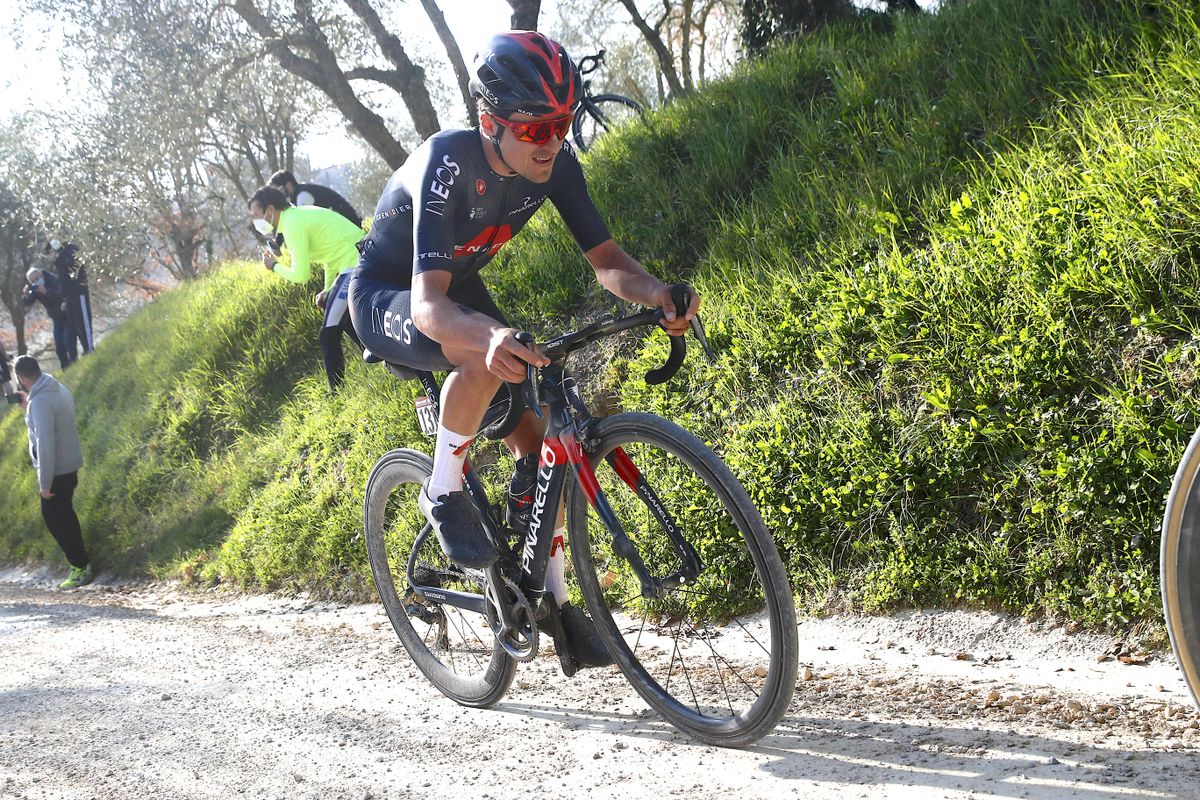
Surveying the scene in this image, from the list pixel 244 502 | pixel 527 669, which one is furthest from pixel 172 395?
pixel 527 669

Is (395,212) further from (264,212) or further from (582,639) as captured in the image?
(264,212)

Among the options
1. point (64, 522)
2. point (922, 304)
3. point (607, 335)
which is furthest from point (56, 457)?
point (922, 304)

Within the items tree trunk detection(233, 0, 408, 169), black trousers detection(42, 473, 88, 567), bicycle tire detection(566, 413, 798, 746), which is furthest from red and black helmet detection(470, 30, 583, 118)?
tree trunk detection(233, 0, 408, 169)

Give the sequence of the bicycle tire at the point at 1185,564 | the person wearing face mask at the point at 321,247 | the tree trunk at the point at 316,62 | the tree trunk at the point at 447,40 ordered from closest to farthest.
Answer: the bicycle tire at the point at 1185,564
the person wearing face mask at the point at 321,247
the tree trunk at the point at 316,62
the tree trunk at the point at 447,40

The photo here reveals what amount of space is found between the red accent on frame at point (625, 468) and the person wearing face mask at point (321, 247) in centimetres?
536

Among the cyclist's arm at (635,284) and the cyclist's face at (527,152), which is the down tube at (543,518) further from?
the cyclist's face at (527,152)

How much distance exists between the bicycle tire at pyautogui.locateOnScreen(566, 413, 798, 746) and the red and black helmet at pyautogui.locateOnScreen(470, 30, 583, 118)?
1061 millimetres

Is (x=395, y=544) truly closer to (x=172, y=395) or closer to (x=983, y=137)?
(x=983, y=137)

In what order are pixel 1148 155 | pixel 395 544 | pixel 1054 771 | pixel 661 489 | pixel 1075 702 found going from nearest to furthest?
1. pixel 1054 771
2. pixel 1075 702
3. pixel 661 489
4. pixel 1148 155
5. pixel 395 544

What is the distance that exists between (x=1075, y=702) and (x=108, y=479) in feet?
35.9

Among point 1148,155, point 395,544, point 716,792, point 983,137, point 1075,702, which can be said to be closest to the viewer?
point 716,792

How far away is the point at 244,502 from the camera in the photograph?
9086mm

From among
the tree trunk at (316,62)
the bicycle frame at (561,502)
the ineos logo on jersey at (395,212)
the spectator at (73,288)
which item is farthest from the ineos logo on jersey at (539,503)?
the spectator at (73,288)

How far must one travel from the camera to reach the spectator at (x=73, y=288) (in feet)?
A: 57.2
